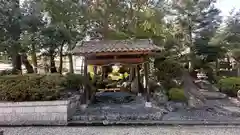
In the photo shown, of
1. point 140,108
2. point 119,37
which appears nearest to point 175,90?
point 140,108

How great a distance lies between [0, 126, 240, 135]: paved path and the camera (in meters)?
6.14

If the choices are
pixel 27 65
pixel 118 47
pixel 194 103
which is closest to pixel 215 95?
pixel 194 103

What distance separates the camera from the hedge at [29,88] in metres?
7.43

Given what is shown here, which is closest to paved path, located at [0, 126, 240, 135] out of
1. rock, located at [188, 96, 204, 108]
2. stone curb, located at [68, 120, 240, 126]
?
stone curb, located at [68, 120, 240, 126]

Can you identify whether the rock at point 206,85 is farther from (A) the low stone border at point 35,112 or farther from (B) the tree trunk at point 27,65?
(B) the tree trunk at point 27,65

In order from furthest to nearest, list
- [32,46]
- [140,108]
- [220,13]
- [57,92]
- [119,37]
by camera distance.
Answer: [220,13], [119,37], [32,46], [140,108], [57,92]

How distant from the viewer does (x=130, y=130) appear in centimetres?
643

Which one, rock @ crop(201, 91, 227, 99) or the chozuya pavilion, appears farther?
rock @ crop(201, 91, 227, 99)

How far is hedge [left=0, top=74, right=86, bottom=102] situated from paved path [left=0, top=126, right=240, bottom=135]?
1.07m

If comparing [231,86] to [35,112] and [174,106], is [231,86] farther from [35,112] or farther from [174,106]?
[35,112]

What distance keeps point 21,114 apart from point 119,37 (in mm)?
5866

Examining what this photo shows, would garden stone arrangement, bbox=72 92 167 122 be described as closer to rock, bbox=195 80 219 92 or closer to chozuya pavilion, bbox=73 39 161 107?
chozuya pavilion, bbox=73 39 161 107

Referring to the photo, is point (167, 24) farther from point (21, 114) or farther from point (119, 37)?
point (21, 114)

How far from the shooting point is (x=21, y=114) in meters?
7.32
